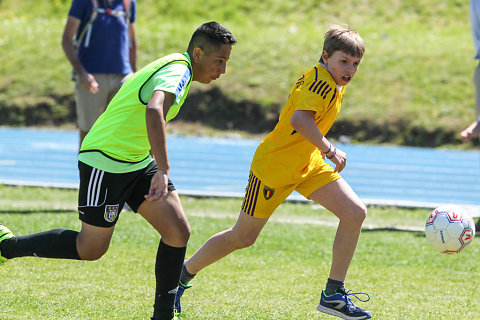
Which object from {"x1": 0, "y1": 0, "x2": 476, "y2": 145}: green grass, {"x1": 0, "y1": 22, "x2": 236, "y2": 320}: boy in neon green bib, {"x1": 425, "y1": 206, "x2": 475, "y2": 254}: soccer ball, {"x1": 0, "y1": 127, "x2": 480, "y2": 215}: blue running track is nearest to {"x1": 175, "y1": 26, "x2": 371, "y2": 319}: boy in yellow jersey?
{"x1": 0, "y1": 22, "x2": 236, "y2": 320}: boy in neon green bib

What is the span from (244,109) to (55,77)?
Answer: 251 inches

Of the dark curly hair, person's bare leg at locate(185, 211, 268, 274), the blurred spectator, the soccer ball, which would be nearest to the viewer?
the dark curly hair

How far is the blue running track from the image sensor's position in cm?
1170

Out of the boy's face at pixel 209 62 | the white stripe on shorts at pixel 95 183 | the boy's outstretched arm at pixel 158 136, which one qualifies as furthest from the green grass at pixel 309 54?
the boy's outstretched arm at pixel 158 136

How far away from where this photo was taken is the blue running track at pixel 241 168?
38.4 ft

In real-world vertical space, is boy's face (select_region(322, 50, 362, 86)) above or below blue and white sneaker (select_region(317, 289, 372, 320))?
above

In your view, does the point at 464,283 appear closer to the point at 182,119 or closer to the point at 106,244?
the point at 106,244

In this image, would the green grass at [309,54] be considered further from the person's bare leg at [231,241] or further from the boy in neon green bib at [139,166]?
the boy in neon green bib at [139,166]

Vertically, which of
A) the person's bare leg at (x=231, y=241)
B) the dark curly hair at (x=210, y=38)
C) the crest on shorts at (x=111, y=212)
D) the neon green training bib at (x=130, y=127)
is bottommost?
the person's bare leg at (x=231, y=241)

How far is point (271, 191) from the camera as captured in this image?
195 inches

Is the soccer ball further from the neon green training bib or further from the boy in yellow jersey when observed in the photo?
the neon green training bib

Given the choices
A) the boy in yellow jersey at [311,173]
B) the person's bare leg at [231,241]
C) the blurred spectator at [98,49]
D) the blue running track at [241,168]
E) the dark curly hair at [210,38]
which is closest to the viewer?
the dark curly hair at [210,38]

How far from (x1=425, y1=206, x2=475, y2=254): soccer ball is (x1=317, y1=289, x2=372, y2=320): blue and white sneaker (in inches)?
41.5

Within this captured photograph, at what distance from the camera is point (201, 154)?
1562 centimetres
